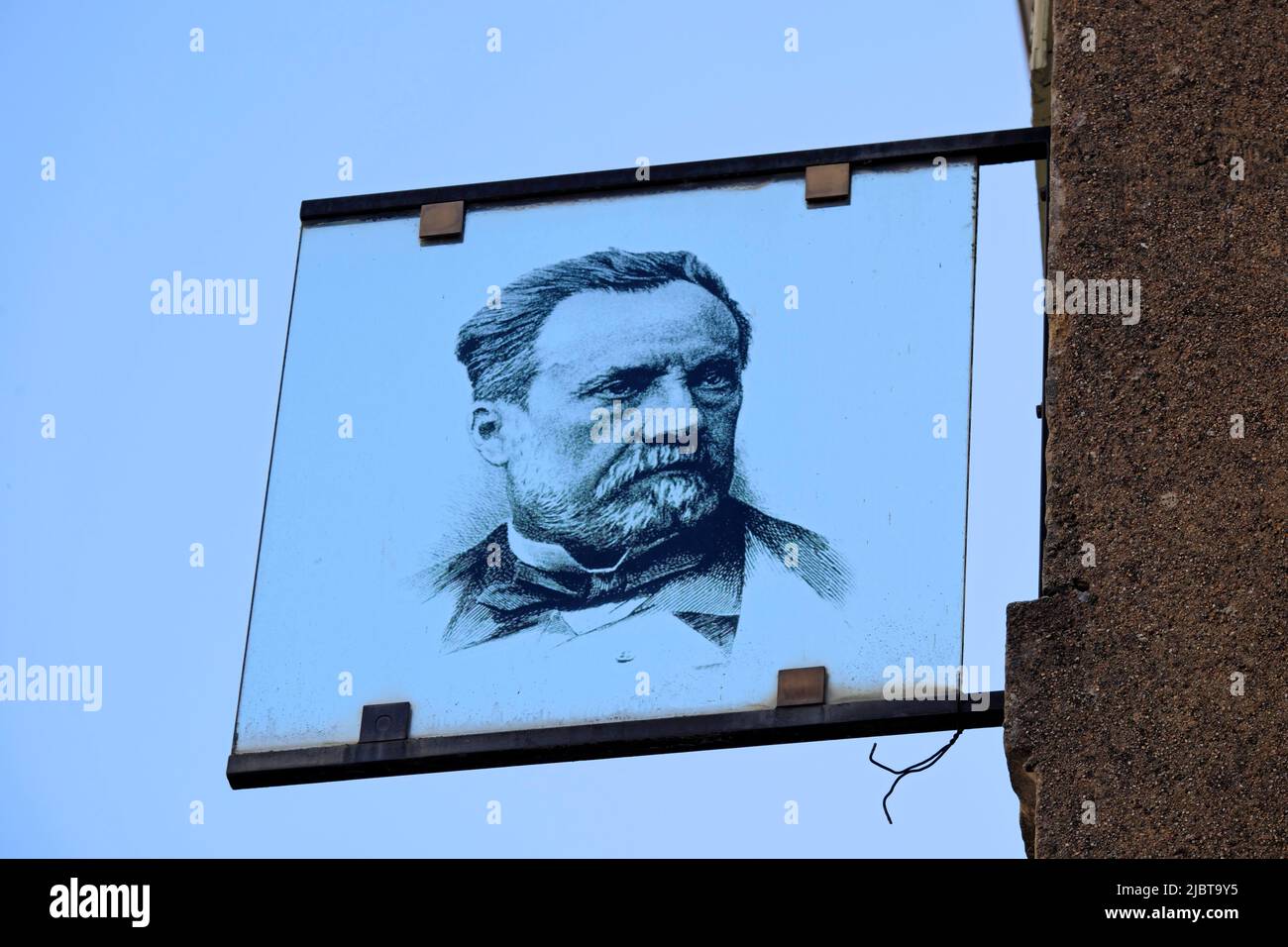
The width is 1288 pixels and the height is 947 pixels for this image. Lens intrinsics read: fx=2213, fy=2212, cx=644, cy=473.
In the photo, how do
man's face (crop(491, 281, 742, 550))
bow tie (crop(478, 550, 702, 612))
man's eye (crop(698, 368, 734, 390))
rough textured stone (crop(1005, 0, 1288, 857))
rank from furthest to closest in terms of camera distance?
man's eye (crop(698, 368, 734, 390))
man's face (crop(491, 281, 742, 550))
bow tie (crop(478, 550, 702, 612))
rough textured stone (crop(1005, 0, 1288, 857))

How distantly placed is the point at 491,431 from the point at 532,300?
39cm

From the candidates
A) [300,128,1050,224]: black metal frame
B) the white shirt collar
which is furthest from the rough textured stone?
the white shirt collar

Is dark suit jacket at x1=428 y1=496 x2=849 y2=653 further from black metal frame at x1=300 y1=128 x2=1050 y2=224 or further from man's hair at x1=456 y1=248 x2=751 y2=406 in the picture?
black metal frame at x1=300 y1=128 x2=1050 y2=224

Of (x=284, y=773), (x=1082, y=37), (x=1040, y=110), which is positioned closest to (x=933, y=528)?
(x=1082, y=37)

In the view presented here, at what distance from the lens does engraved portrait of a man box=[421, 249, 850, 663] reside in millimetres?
5164

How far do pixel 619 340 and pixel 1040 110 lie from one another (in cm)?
204

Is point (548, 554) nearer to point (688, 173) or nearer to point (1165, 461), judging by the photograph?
point (688, 173)

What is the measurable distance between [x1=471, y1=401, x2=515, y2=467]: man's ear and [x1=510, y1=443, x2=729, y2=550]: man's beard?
0.19 ft

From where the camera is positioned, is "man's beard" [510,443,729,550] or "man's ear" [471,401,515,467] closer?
"man's beard" [510,443,729,550]

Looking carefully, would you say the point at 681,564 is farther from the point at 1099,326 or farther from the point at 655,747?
the point at 1099,326

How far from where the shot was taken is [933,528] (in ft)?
16.4

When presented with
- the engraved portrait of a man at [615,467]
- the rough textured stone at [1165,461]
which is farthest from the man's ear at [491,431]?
the rough textured stone at [1165,461]

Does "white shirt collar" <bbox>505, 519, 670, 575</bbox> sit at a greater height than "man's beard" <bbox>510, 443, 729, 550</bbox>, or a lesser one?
lesser

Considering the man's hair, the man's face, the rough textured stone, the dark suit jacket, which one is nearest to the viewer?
the rough textured stone
